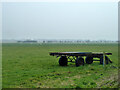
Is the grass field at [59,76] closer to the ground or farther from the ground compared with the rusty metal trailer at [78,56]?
closer to the ground

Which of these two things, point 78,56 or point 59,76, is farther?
point 78,56

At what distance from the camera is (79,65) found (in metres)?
15.5

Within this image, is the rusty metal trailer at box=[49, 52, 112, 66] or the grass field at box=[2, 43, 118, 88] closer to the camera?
the grass field at box=[2, 43, 118, 88]

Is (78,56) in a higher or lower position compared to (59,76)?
higher

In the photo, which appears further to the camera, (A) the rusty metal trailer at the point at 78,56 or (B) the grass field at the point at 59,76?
(A) the rusty metal trailer at the point at 78,56

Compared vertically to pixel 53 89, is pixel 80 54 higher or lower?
higher

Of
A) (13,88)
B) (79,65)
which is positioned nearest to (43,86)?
(13,88)

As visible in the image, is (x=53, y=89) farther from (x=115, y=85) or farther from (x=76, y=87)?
(x=115, y=85)

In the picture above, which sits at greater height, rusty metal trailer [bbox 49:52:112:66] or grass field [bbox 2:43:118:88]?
rusty metal trailer [bbox 49:52:112:66]

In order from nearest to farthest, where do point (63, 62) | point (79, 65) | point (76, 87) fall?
point (76, 87)
point (79, 65)
point (63, 62)

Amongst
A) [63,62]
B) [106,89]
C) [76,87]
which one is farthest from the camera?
[63,62]

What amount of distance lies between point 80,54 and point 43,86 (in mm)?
7061

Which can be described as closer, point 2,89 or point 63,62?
point 2,89

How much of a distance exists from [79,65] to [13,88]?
24.2 ft
